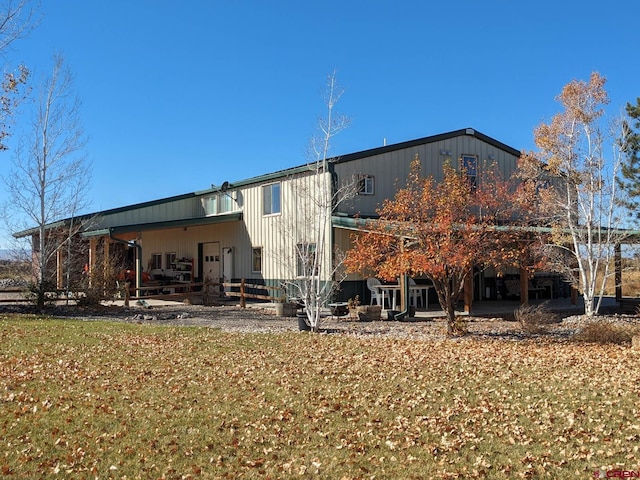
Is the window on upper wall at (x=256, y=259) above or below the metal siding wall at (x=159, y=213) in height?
below

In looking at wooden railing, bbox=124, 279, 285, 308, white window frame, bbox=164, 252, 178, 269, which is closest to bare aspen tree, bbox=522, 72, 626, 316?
wooden railing, bbox=124, 279, 285, 308

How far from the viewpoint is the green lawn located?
499 centimetres

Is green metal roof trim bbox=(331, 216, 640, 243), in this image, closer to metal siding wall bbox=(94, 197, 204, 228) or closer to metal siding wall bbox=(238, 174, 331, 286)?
metal siding wall bbox=(238, 174, 331, 286)

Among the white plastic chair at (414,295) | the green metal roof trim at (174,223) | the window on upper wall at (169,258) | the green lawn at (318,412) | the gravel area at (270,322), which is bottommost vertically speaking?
the green lawn at (318,412)

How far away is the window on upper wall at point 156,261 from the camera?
30.9 m

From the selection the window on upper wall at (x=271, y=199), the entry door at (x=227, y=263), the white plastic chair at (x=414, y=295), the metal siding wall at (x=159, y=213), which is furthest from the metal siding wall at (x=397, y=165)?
the metal siding wall at (x=159, y=213)

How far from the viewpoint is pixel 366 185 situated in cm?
2009

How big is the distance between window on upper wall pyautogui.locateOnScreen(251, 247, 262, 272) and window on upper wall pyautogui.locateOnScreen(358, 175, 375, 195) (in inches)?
229

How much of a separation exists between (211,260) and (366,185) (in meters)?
10.4

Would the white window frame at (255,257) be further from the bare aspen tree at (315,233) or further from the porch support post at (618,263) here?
the porch support post at (618,263)

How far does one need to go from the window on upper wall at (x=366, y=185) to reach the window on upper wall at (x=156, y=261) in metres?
15.3

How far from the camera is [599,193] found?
16344 mm

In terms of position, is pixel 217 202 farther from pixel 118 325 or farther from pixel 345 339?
pixel 345 339

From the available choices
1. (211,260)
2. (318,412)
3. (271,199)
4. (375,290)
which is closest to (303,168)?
(271,199)
